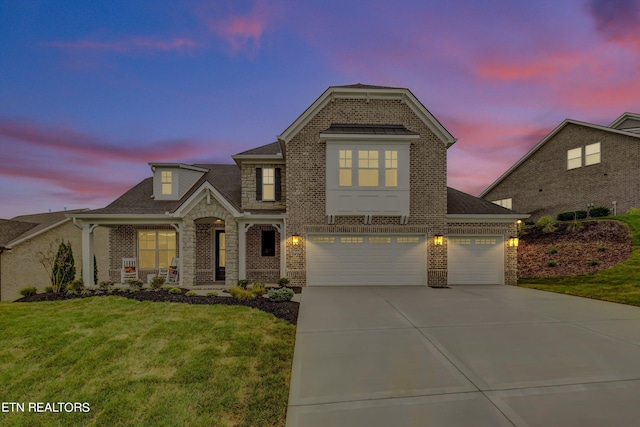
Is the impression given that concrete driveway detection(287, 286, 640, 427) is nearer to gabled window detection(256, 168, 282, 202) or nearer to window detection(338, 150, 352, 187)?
window detection(338, 150, 352, 187)

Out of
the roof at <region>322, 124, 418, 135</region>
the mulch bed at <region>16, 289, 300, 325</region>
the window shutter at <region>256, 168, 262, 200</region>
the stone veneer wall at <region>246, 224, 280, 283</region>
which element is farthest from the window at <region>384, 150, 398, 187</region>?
the mulch bed at <region>16, 289, 300, 325</region>

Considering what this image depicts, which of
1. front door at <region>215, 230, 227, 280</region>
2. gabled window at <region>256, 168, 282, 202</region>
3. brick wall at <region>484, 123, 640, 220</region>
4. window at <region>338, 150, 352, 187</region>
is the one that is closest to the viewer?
window at <region>338, 150, 352, 187</region>

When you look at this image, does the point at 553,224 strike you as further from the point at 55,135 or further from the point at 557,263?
the point at 55,135

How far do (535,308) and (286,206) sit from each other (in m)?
9.64

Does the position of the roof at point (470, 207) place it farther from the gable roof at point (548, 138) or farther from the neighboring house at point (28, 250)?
the neighboring house at point (28, 250)

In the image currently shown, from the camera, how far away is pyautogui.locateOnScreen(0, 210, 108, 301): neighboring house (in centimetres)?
1266

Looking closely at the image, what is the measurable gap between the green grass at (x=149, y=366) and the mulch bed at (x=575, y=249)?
53.8 feet

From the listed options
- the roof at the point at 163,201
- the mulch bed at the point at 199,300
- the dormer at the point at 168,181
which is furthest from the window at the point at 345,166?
the dormer at the point at 168,181

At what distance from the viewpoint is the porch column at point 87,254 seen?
38.9 ft

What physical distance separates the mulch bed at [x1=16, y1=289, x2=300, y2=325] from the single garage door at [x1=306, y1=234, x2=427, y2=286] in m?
3.36

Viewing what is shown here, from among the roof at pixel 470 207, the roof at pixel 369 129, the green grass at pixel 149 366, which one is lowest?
the green grass at pixel 149 366

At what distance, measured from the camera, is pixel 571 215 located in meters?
19.7

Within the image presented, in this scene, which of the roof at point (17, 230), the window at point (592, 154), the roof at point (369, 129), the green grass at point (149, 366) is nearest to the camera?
the green grass at point (149, 366)

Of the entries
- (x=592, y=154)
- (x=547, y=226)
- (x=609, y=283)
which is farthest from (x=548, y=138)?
(x=609, y=283)
